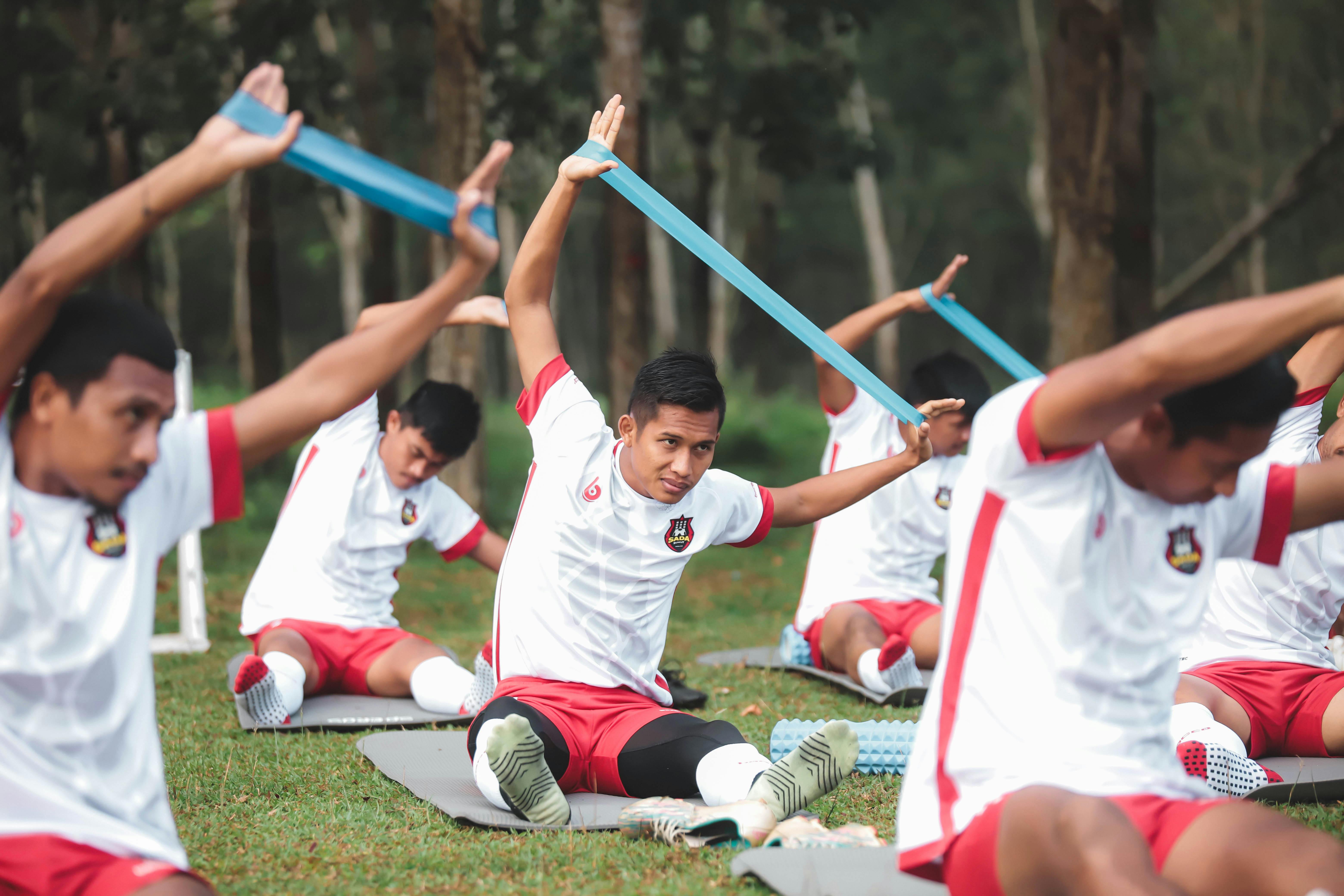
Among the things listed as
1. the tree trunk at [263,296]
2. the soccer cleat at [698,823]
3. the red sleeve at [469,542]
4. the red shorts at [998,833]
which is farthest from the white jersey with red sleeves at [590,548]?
the tree trunk at [263,296]

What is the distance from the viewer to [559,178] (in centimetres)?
402

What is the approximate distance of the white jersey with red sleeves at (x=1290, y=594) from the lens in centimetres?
483

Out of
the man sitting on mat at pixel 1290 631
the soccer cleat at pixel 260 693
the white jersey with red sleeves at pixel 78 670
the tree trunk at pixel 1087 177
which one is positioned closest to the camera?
the white jersey with red sleeves at pixel 78 670

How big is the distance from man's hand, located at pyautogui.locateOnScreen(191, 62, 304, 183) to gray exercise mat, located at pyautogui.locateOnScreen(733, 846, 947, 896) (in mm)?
2223

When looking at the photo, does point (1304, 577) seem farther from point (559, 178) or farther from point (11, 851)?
point (11, 851)

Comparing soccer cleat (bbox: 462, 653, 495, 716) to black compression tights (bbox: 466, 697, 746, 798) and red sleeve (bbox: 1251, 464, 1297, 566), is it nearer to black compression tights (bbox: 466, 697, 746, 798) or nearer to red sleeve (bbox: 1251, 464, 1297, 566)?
black compression tights (bbox: 466, 697, 746, 798)

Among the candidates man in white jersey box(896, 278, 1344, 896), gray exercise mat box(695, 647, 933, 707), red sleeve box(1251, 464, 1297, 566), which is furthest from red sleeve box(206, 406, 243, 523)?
gray exercise mat box(695, 647, 933, 707)

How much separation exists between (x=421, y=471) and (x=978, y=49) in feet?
82.5

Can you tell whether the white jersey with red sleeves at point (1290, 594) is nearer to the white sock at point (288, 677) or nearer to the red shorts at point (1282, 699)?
the red shorts at point (1282, 699)

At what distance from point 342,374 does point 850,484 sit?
208 centimetres

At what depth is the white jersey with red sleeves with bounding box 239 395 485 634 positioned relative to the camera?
6.37 meters

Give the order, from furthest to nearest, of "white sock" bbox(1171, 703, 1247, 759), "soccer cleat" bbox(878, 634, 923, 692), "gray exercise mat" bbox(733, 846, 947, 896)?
"soccer cleat" bbox(878, 634, 923, 692), "white sock" bbox(1171, 703, 1247, 759), "gray exercise mat" bbox(733, 846, 947, 896)

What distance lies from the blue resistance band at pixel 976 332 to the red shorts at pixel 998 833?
7.62 feet

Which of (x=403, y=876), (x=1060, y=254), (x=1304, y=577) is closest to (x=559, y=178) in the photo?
(x=403, y=876)
